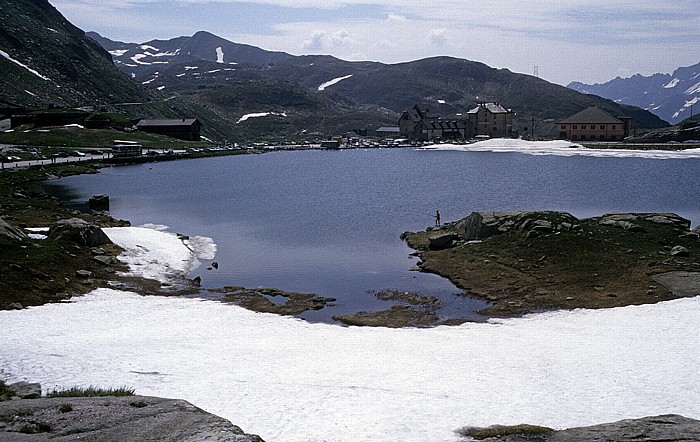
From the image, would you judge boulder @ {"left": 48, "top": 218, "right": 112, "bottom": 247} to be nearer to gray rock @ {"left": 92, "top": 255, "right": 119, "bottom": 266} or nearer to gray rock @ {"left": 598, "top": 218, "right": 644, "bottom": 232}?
gray rock @ {"left": 92, "top": 255, "right": 119, "bottom": 266}

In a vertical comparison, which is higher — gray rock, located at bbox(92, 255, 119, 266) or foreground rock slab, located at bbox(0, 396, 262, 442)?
foreground rock slab, located at bbox(0, 396, 262, 442)

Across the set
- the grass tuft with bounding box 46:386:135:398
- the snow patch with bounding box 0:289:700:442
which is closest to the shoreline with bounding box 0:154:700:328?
the snow patch with bounding box 0:289:700:442

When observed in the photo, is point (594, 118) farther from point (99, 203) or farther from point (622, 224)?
point (622, 224)

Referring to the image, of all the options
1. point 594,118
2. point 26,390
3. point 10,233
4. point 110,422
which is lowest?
point 26,390

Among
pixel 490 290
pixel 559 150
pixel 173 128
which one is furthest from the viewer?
pixel 173 128

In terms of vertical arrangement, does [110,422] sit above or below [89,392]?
above

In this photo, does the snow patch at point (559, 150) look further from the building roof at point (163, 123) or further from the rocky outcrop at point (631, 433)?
the rocky outcrop at point (631, 433)

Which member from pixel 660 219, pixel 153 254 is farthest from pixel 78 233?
pixel 660 219
